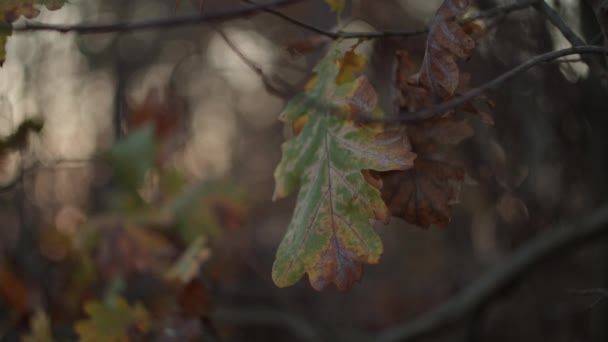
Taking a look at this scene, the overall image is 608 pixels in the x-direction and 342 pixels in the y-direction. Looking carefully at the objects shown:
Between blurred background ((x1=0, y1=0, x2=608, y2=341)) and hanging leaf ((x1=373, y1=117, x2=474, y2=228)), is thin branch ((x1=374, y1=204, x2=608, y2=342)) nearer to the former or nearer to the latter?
blurred background ((x1=0, y1=0, x2=608, y2=341))

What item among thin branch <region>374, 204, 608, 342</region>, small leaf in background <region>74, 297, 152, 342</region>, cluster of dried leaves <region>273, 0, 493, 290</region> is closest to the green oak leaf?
cluster of dried leaves <region>273, 0, 493, 290</region>

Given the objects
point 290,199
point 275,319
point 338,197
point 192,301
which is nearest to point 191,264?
point 192,301

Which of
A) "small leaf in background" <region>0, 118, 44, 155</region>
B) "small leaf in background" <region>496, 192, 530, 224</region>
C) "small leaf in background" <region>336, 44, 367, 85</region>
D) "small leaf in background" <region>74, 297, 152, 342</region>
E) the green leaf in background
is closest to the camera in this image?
the green leaf in background

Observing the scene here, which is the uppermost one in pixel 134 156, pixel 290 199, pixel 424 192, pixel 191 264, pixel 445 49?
pixel 445 49

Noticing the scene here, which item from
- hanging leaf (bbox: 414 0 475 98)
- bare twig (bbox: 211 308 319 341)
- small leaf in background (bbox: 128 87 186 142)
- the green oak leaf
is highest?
hanging leaf (bbox: 414 0 475 98)

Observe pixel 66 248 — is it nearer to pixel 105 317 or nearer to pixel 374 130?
pixel 105 317

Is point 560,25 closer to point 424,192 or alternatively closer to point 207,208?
point 424,192

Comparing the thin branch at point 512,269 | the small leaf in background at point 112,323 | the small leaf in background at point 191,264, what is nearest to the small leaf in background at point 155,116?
the small leaf in background at point 112,323
